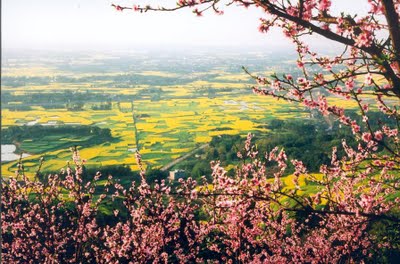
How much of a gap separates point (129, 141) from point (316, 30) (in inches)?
2621

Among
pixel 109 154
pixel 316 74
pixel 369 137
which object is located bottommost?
pixel 109 154

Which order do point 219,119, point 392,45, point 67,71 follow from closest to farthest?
point 392,45 → point 219,119 → point 67,71

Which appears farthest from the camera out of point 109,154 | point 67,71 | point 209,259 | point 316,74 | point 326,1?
point 67,71

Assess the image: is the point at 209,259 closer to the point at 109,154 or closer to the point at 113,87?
the point at 109,154

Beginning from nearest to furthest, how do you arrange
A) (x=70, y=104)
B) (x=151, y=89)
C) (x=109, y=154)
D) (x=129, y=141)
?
(x=109, y=154) → (x=129, y=141) → (x=70, y=104) → (x=151, y=89)

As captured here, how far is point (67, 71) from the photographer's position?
551ft

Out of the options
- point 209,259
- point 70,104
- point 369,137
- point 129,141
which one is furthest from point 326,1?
point 70,104

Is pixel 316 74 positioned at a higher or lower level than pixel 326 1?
lower

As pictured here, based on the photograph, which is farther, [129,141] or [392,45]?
[129,141]

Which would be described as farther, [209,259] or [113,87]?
[113,87]

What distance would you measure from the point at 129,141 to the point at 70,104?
4041cm

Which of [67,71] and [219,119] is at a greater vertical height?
[67,71]

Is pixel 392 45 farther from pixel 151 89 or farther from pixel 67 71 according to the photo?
pixel 67 71

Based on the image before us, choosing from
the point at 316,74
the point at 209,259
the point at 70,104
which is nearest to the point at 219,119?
the point at 70,104
